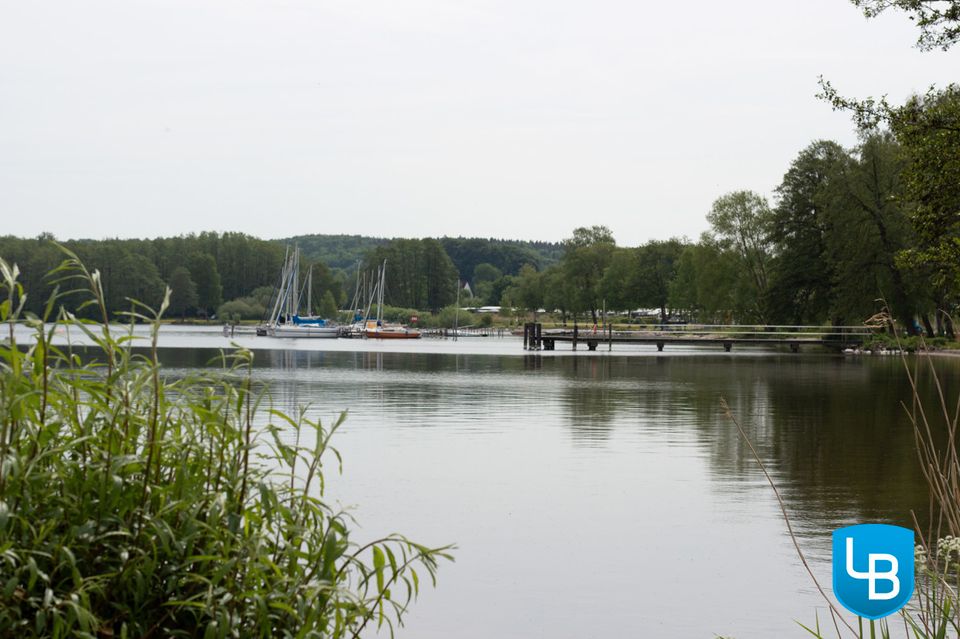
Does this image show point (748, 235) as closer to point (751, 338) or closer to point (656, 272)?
point (751, 338)

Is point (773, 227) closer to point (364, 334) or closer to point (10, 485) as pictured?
point (364, 334)

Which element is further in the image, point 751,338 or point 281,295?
point 281,295

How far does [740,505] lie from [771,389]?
20.2 m

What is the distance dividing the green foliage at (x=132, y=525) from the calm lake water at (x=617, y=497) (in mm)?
4378

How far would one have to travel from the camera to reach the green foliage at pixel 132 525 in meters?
3.19

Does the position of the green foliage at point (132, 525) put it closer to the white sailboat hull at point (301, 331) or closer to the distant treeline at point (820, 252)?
the distant treeline at point (820, 252)

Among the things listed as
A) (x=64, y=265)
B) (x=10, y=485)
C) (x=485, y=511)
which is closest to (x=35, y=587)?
(x=10, y=485)

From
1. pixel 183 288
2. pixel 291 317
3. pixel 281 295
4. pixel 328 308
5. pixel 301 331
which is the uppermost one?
pixel 183 288

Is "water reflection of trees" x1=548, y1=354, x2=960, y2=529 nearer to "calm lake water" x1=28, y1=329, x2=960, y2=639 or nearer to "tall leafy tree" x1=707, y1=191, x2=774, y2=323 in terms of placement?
"calm lake water" x1=28, y1=329, x2=960, y2=639

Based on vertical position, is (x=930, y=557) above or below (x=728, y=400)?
above

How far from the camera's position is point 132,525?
133 inches

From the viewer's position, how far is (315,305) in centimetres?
16525

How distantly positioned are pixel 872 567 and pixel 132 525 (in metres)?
2.10

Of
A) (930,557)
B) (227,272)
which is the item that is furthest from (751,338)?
(227,272)
